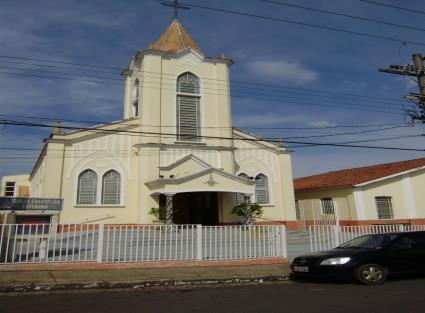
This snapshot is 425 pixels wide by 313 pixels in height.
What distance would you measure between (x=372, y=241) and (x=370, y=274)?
4.95 feet

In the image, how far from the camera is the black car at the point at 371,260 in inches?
366

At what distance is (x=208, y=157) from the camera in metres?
22.5

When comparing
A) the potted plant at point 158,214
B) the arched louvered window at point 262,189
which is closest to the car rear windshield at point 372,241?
the potted plant at point 158,214

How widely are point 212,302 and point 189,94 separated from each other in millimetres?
17294

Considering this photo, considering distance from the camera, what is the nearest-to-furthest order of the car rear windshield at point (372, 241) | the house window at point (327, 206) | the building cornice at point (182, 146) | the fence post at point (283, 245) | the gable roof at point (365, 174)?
the car rear windshield at point (372, 241) → the fence post at point (283, 245) → the building cornice at point (182, 146) → the gable roof at point (365, 174) → the house window at point (327, 206)

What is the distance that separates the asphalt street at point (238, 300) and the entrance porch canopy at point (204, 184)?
10.6 m

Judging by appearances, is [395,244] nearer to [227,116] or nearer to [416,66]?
[416,66]

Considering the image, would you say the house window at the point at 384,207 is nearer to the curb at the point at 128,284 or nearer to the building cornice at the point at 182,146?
the building cornice at the point at 182,146

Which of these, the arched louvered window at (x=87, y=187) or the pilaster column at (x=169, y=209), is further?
the arched louvered window at (x=87, y=187)

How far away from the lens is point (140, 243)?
11.5 meters

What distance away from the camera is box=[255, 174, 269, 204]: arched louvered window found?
2407cm

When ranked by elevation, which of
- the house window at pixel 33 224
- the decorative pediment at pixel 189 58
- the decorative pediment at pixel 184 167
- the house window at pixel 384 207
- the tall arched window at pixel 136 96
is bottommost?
the house window at pixel 33 224

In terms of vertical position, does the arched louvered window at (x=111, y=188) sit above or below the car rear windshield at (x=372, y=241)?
above

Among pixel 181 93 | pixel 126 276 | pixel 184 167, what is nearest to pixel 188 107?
pixel 181 93
